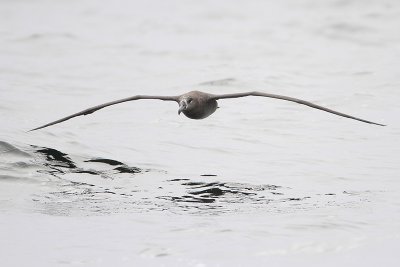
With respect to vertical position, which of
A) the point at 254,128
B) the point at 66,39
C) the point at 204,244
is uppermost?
the point at 66,39

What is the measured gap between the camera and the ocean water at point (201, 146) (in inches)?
513

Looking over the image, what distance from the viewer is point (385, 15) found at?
36.3 m

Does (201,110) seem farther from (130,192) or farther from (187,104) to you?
(130,192)

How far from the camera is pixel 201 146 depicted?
19.1 metres

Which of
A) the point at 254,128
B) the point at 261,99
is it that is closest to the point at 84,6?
the point at 261,99

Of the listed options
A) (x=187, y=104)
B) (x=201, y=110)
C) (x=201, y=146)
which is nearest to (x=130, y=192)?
(x=187, y=104)

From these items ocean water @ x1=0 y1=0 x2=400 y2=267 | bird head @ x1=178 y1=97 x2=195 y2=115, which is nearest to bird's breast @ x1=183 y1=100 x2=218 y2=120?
bird head @ x1=178 y1=97 x2=195 y2=115

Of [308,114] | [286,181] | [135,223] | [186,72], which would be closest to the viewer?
[135,223]

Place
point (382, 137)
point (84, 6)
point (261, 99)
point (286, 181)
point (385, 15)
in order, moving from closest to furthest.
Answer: point (286, 181), point (382, 137), point (261, 99), point (385, 15), point (84, 6)

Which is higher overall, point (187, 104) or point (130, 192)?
point (187, 104)

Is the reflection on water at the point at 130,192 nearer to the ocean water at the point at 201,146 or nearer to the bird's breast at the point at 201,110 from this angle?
the ocean water at the point at 201,146

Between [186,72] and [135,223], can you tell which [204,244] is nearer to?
[135,223]

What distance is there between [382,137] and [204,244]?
7.81 meters

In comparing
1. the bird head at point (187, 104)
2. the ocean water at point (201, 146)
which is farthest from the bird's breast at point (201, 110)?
the ocean water at point (201, 146)
